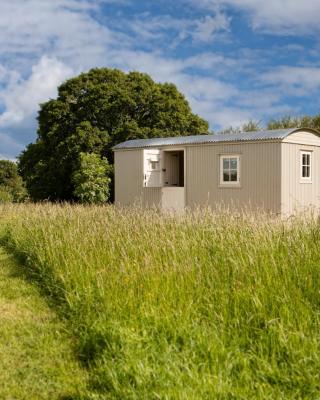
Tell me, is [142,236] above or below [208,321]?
above

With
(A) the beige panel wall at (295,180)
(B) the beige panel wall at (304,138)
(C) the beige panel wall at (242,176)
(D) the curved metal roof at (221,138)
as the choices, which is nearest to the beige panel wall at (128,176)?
(D) the curved metal roof at (221,138)

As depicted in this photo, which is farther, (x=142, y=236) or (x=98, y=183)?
(x=98, y=183)

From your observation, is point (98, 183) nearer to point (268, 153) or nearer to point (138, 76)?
point (138, 76)

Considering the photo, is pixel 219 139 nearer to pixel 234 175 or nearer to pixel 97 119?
pixel 234 175

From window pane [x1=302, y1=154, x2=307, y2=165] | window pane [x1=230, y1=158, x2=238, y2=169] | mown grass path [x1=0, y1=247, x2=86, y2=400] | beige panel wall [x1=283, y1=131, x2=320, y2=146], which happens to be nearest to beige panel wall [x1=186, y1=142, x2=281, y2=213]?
window pane [x1=230, y1=158, x2=238, y2=169]

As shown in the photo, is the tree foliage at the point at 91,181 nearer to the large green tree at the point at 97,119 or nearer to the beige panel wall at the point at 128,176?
the large green tree at the point at 97,119

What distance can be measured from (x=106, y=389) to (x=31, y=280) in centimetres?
383

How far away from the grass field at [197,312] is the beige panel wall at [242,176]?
833cm

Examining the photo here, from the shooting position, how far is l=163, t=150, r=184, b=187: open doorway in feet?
62.7

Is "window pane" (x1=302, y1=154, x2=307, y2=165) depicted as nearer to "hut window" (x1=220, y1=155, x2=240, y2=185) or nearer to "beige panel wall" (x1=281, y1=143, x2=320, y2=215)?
"beige panel wall" (x1=281, y1=143, x2=320, y2=215)

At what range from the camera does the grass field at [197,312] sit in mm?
3219

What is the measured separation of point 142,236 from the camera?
6734 mm

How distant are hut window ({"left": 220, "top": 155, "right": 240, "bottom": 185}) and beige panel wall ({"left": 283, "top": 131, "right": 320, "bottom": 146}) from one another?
1792 millimetres

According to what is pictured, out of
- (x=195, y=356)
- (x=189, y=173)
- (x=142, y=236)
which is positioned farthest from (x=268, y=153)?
(x=195, y=356)
